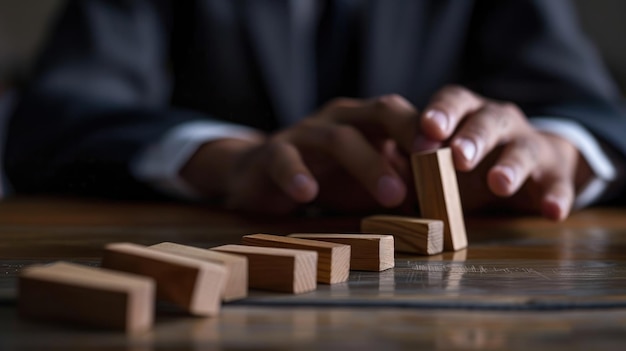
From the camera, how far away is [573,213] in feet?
3.81

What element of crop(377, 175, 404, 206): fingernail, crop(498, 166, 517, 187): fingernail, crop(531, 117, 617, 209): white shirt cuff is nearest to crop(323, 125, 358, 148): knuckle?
crop(377, 175, 404, 206): fingernail

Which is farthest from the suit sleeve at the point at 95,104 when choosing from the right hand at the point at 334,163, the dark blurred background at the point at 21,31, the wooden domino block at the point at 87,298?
the dark blurred background at the point at 21,31

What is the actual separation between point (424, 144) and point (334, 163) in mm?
208

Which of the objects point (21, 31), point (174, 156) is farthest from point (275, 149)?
point (21, 31)

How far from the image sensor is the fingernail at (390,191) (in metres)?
0.94

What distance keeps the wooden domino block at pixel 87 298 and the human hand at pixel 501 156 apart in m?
0.54

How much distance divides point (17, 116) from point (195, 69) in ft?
1.61

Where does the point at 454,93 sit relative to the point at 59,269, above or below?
above

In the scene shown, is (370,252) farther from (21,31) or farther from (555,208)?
(21,31)

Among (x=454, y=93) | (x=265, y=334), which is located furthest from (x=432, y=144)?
(x=265, y=334)

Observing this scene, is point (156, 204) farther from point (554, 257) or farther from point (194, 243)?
point (554, 257)

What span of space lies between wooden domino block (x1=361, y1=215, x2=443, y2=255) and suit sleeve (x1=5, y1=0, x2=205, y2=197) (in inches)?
28.1

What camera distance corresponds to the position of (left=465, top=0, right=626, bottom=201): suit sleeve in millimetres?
1419

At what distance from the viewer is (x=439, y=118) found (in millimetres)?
938
